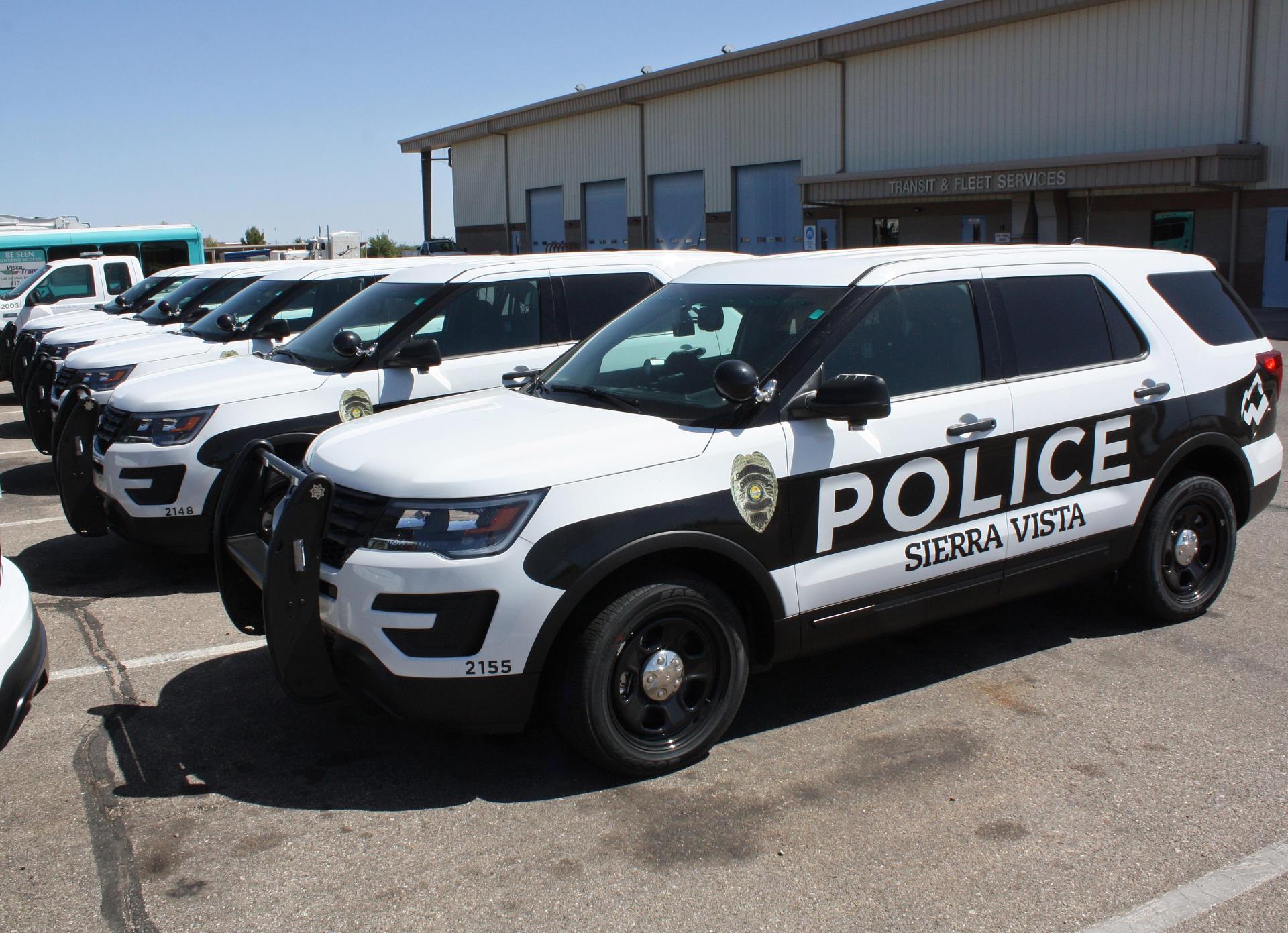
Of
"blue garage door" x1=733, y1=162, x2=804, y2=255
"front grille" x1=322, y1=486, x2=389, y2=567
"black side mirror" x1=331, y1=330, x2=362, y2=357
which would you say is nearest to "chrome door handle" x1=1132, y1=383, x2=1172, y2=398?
"front grille" x1=322, y1=486, x2=389, y2=567

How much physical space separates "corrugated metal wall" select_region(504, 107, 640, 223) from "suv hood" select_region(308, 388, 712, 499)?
1397 inches

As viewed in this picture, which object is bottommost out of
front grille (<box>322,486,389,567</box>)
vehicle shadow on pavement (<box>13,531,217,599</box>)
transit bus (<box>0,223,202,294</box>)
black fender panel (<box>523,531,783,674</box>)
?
vehicle shadow on pavement (<box>13,531,217,599</box>)

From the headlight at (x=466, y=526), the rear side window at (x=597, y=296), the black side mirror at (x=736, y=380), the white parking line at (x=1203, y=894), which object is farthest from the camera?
the rear side window at (x=597, y=296)

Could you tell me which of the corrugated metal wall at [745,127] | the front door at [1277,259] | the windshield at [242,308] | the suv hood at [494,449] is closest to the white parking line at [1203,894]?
the suv hood at [494,449]

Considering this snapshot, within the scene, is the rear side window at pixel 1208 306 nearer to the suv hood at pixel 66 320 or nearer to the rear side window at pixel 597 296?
the rear side window at pixel 597 296

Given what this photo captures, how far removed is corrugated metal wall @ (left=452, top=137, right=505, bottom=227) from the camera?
1855 inches

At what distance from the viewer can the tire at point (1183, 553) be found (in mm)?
5445

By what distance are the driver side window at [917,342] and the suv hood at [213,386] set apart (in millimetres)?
3683

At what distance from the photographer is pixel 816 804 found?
12.9 ft

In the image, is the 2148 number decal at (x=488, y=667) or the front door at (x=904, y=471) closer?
the 2148 number decal at (x=488, y=667)

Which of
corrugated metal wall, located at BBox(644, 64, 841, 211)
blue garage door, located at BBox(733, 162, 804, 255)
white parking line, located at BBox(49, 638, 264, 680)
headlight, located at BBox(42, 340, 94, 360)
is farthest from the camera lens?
blue garage door, located at BBox(733, 162, 804, 255)

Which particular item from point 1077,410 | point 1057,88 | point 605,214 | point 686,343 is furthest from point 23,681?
point 605,214

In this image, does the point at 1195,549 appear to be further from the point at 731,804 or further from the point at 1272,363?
the point at 731,804

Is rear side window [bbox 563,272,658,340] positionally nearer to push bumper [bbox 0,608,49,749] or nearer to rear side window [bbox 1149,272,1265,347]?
rear side window [bbox 1149,272,1265,347]
